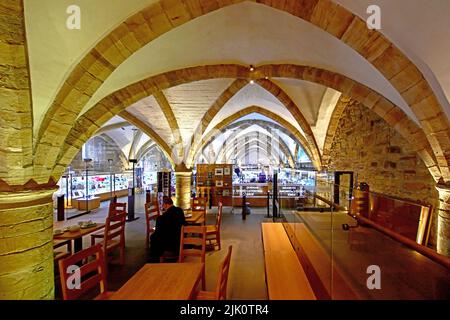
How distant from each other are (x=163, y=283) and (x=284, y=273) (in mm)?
1342

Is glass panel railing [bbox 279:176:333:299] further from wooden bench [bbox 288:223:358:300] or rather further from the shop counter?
the shop counter

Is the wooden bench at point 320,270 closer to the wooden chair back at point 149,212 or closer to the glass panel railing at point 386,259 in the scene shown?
the glass panel railing at point 386,259

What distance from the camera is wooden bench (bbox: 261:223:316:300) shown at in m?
2.13

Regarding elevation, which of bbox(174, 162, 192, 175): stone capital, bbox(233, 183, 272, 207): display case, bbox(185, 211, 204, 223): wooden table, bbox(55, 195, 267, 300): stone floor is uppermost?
bbox(174, 162, 192, 175): stone capital

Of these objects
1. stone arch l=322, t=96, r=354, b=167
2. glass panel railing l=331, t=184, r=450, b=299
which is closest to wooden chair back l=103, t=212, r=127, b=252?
glass panel railing l=331, t=184, r=450, b=299

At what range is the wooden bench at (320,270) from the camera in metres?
1.62

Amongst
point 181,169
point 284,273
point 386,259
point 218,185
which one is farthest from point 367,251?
point 218,185

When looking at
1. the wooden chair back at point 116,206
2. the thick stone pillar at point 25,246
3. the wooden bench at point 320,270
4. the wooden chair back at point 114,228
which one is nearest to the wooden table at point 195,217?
the wooden chair back at point 114,228

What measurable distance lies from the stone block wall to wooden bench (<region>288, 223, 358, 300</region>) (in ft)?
7.94

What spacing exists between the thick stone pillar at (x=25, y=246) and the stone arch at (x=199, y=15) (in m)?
0.57

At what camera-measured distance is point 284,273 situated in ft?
8.21

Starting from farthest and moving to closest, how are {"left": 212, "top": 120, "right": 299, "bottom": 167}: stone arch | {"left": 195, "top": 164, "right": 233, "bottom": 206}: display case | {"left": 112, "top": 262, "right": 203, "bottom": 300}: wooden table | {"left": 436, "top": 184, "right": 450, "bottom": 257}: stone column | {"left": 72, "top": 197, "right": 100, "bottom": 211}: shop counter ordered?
{"left": 212, "top": 120, "right": 299, "bottom": 167}: stone arch → {"left": 195, "top": 164, "right": 233, "bottom": 206}: display case → {"left": 72, "top": 197, "right": 100, "bottom": 211}: shop counter → {"left": 436, "top": 184, "right": 450, "bottom": 257}: stone column → {"left": 112, "top": 262, "right": 203, "bottom": 300}: wooden table
